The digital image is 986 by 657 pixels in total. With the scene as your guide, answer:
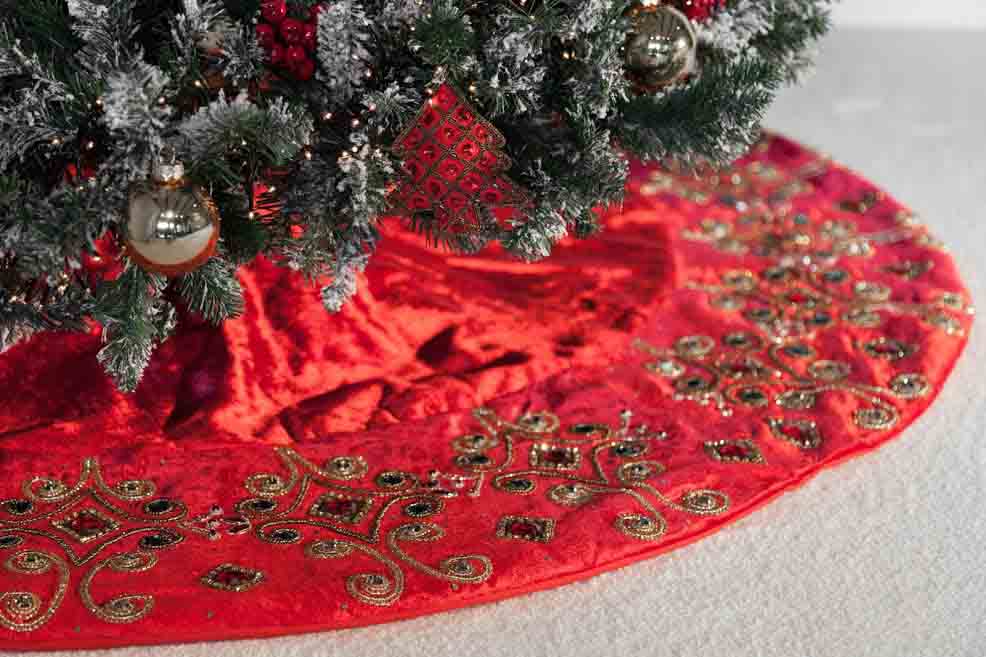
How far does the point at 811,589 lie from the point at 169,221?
53 cm

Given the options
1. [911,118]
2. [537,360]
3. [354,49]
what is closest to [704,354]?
[537,360]

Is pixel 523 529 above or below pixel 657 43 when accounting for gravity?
below

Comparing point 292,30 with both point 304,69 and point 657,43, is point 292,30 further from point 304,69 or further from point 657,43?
point 657,43

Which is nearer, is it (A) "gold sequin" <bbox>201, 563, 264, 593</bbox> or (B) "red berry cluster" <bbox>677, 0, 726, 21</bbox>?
(A) "gold sequin" <bbox>201, 563, 264, 593</bbox>

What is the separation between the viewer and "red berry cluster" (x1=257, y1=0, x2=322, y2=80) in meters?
0.83

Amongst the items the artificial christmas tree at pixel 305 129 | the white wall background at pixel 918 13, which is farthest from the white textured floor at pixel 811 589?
the white wall background at pixel 918 13

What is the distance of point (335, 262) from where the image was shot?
886 mm

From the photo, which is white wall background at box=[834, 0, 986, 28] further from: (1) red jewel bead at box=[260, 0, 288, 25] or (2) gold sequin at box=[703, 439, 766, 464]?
(1) red jewel bead at box=[260, 0, 288, 25]

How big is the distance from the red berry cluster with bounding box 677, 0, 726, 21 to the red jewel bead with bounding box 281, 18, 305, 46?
0.33 m

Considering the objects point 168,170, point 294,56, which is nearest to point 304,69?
point 294,56

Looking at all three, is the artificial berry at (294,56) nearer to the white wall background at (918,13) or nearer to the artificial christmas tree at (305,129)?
the artificial christmas tree at (305,129)

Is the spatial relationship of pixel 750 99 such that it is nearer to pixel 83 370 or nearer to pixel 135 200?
pixel 135 200

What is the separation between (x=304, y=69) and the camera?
847mm

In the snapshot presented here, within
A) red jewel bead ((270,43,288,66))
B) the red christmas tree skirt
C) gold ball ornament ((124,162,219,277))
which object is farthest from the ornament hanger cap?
the red christmas tree skirt
